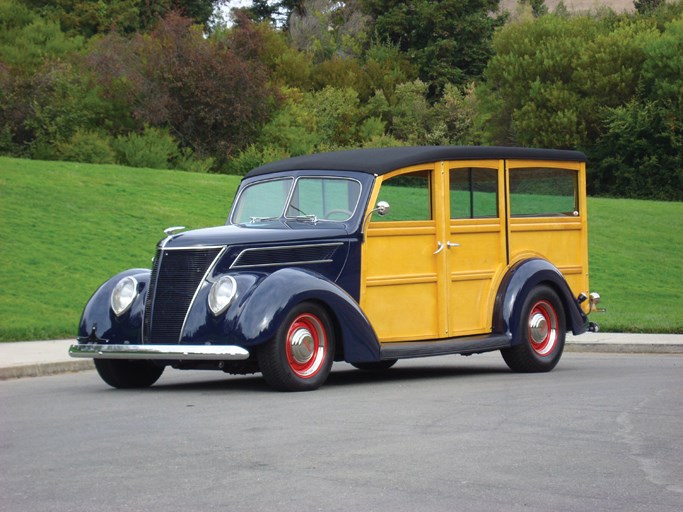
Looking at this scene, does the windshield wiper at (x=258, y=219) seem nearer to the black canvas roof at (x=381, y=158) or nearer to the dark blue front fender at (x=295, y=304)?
the black canvas roof at (x=381, y=158)

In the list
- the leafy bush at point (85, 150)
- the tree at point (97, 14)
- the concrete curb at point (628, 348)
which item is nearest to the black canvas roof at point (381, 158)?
the concrete curb at point (628, 348)

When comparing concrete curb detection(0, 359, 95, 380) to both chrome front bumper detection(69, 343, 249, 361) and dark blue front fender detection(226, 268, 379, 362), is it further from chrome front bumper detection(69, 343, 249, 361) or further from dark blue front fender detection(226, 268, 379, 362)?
dark blue front fender detection(226, 268, 379, 362)

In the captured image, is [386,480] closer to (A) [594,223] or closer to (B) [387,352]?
(B) [387,352]

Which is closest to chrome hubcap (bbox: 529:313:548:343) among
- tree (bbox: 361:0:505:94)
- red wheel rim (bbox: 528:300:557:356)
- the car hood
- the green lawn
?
red wheel rim (bbox: 528:300:557:356)

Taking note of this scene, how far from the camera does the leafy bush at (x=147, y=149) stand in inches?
1658

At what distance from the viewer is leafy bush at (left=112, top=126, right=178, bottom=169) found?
42.1 m

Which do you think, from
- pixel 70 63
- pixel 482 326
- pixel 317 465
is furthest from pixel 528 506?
pixel 70 63

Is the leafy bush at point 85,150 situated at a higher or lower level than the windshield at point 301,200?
higher

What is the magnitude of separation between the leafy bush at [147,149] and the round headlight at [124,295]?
100 feet

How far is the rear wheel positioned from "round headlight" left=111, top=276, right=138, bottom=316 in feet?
2.10

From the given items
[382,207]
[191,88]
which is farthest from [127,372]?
[191,88]

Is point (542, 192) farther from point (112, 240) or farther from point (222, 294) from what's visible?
point (112, 240)

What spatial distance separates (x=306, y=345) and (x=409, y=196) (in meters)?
2.41

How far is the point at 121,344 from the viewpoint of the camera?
11.5 meters
